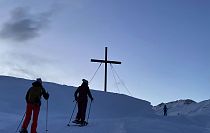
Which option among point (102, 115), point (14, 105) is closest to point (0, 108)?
point (14, 105)

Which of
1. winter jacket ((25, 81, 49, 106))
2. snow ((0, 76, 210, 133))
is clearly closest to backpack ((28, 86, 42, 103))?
winter jacket ((25, 81, 49, 106))

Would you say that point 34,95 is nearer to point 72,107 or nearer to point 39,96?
point 39,96

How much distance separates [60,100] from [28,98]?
1903cm

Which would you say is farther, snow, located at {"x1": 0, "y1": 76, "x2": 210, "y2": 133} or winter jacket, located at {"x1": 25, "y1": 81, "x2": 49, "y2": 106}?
snow, located at {"x1": 0, "y1": 76, "x2": 210, "y2": 133}

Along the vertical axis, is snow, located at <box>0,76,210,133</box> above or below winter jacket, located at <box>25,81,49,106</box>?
above

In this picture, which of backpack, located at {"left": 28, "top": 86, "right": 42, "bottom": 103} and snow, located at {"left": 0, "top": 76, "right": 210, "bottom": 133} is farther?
snow, located at {"left": 0, "top": 76, "right": 210, "bottom": 133}

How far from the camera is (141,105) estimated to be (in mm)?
39625

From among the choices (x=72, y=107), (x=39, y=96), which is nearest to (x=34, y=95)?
(x=39, y=96)

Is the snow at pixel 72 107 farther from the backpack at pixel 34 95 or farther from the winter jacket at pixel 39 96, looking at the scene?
the backpack at pixel 34 95

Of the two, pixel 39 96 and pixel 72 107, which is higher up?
pixel 72 107

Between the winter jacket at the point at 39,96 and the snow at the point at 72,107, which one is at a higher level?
the snow at the point at 72,107

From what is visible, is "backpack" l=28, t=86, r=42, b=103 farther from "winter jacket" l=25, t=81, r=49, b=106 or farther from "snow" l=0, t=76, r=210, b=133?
"snow" l=0, t=76, r=210, b=133

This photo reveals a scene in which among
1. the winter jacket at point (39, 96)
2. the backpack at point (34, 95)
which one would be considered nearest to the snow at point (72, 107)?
the winter jacket at point (39, 96)

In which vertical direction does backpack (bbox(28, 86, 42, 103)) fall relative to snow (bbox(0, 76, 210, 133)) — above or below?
below
